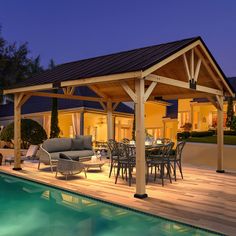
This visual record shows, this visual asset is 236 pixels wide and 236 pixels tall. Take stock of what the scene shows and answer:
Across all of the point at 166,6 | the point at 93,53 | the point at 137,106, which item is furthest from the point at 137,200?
the point at 93,53

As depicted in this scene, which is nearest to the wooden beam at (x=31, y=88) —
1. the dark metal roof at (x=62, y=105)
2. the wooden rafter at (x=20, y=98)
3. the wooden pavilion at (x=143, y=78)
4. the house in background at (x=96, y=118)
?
the wooden pavilion at (x=143, y=78)

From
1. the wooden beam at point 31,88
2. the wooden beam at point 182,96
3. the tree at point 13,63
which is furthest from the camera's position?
the tree at point 13,63

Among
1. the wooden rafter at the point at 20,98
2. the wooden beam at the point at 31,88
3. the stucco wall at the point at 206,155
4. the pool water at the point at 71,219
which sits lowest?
the pool water at the point at 71,219

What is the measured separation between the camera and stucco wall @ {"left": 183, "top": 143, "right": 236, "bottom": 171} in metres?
12.8

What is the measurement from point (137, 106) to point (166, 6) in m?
103

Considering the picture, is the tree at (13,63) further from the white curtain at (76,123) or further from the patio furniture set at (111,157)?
the patio furniture set at (111,157)

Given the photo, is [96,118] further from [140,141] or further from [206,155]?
[140,141]

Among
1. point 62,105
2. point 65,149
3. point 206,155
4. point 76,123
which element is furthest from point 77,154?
point 62,105

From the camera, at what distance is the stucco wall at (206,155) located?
505 inches

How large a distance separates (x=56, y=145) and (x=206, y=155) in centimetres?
634

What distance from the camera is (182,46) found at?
9289mm

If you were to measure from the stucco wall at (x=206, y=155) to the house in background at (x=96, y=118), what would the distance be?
299 inches

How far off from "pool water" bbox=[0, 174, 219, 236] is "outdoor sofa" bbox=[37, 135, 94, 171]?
2.92 metres

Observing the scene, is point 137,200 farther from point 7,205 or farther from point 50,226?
point 7,205
